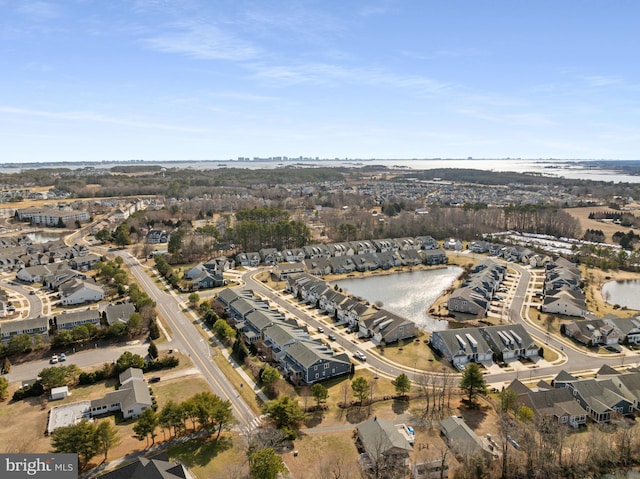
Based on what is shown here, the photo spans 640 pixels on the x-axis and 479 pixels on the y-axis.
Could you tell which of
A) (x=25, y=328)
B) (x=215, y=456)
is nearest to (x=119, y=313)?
(x=25, y=328)

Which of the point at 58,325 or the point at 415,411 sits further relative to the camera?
the point at 58,325

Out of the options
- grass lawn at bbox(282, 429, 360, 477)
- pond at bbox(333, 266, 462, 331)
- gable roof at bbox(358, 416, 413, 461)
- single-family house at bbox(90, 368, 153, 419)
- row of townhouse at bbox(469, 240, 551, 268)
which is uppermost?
row of townhouse at bbox(469, 240, 551, 268)

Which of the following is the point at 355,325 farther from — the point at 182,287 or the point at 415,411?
the point at 182,287

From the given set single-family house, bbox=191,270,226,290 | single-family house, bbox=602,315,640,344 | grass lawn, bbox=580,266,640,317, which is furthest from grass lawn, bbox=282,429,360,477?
grass lawn, bbox=580,266,640,317

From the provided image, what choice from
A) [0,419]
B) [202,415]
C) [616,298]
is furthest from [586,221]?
[0,419]

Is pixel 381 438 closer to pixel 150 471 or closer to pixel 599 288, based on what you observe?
pixel 150 471

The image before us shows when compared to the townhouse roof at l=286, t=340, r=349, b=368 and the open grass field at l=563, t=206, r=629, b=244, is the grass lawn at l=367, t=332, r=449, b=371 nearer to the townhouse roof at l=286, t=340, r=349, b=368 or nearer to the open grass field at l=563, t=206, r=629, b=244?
the townhouse roof at l=286, t=340, r=349, b=368
